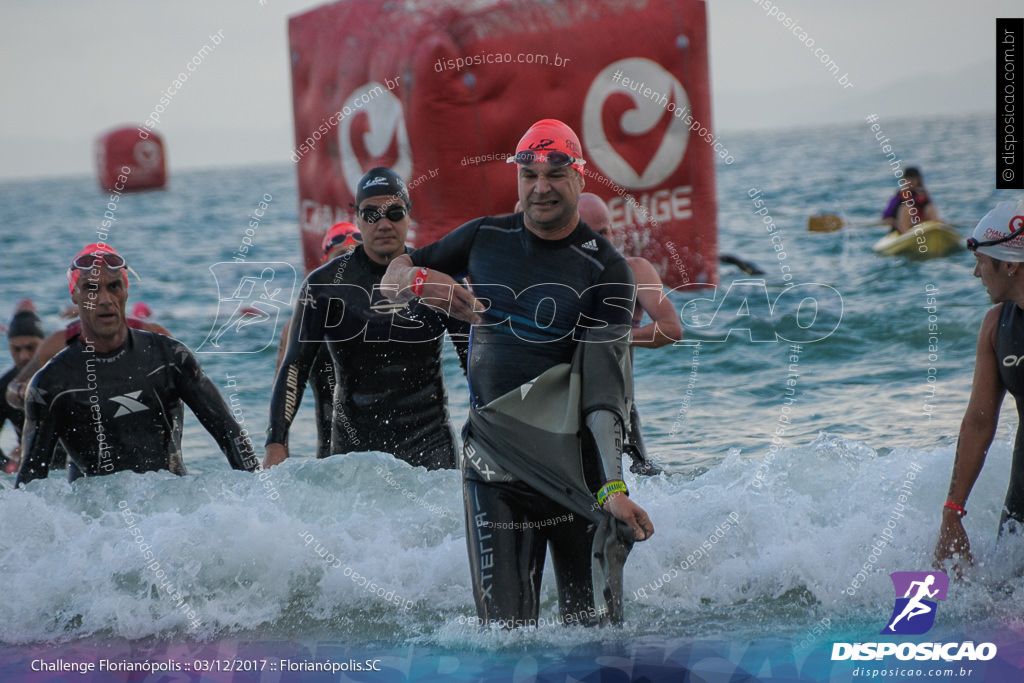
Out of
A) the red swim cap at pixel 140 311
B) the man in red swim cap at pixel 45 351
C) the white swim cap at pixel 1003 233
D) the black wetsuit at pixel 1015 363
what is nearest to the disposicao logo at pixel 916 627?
the black wetsuit at pixel 1015 363

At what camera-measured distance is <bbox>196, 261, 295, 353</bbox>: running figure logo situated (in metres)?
13.1

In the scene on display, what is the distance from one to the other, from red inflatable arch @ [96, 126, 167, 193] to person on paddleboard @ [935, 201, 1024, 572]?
33.4m

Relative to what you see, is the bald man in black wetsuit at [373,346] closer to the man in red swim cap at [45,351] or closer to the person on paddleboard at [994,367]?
the man in red swim cap at [45,351]

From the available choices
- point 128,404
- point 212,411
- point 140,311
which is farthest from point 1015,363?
point 140,311

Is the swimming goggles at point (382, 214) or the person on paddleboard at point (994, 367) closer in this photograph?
the person on paddleboard at point (994, 367)

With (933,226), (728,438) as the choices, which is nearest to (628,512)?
(728,438)

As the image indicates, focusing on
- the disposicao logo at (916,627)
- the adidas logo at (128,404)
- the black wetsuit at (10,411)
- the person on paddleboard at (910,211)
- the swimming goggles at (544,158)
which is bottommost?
the disposicao logo at (916,627)

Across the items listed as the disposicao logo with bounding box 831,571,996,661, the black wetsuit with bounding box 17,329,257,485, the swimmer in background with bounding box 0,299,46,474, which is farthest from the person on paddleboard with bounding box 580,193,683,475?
the swimmer in background with bounding box 0,299,46,474

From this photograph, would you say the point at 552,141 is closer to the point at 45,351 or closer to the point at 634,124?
the point at 45,351

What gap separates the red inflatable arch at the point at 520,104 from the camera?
8.69 m

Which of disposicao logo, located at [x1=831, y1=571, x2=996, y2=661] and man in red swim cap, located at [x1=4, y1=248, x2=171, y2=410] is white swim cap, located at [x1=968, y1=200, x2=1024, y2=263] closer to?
disposicao logo, located at [x1=831, y1=571, x2=996, y2=661]

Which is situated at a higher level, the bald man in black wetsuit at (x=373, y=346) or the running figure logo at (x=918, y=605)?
the bald man in black wetsuit at (x=373, y=346)

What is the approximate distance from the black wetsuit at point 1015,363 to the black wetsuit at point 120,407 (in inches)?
122

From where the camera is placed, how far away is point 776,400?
350 inches
